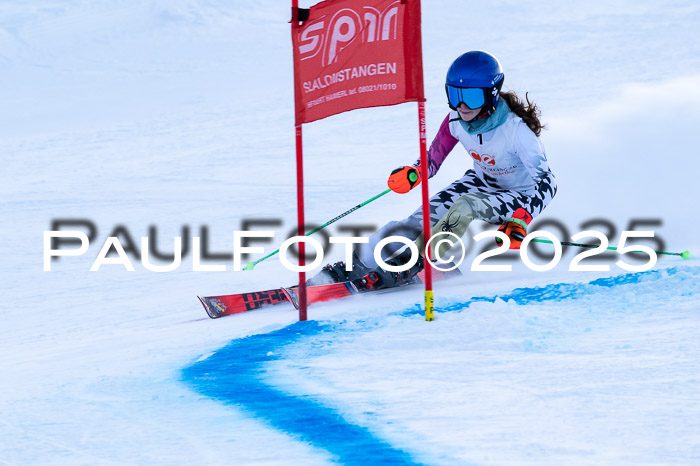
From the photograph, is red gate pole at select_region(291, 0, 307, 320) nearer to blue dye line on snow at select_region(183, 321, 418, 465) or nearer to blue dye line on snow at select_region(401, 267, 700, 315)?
blue dye line on snow at select_region(183, 321, 418, 465)

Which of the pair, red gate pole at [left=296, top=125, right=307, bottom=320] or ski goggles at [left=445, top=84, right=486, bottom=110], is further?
ski goggles at [left=445, top=84, right=486, bottom=110]

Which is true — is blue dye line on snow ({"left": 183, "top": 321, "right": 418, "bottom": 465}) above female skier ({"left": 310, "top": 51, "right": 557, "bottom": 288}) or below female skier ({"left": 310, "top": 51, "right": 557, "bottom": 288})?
below

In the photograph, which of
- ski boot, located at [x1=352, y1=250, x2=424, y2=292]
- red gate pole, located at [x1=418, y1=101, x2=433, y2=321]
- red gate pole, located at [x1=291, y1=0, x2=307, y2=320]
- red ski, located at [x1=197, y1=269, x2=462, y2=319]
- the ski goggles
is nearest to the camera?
red gate pole, located at [x1=418, y1=101, x2=433, y2=321]

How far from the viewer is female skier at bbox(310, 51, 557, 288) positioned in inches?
209

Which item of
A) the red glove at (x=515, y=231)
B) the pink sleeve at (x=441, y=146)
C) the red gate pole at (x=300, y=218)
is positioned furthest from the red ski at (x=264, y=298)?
the red glove at (x=515, y=231)

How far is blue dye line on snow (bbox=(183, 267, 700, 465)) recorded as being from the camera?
10.0 ft

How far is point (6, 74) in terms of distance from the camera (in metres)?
23.8

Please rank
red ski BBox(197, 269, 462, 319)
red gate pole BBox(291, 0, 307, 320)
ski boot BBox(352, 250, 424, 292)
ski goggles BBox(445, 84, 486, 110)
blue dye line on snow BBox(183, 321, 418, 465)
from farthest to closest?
ski boot BBox(352, 250, 424, 292) < red ski BBox(197, 269, 462, 319) < ski goggles BBox(445, 84, 486, 110) < red gate pole BBox(291, 0, 307, 320) < blue dye line on snow BBox(183, 321, 418, 465)

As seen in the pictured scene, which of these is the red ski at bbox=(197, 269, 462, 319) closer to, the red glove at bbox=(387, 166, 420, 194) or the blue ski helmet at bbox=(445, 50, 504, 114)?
the red glove at bbox=(387, 166, 420, 194)

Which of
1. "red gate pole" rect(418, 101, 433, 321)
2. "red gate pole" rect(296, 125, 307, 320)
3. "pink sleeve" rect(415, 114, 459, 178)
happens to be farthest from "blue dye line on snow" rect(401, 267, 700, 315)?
"pink sleeve" rect(415, 114, 459, 178)

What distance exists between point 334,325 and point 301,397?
1.21m

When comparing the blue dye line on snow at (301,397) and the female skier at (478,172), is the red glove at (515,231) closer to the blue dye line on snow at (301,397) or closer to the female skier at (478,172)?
the female skier at (478,172)

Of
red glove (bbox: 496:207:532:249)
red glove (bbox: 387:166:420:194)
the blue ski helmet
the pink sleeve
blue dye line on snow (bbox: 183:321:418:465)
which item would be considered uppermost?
the blue ski helmet

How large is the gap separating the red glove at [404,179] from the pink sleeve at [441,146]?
1.10 ft
